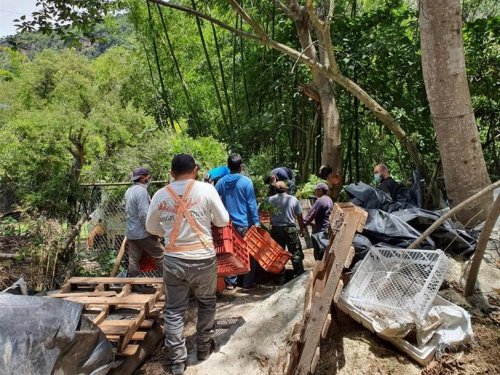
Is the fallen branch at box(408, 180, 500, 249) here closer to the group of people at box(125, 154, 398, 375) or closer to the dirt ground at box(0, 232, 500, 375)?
the dirt ground at box(0, 232, 500, 375)

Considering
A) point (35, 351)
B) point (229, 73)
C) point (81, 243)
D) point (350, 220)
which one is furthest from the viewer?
point (229, 73)

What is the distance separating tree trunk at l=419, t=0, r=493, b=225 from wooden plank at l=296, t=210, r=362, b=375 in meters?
1.74

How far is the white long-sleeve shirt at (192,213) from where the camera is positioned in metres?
3.35

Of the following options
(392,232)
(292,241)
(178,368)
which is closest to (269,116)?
(292,241)

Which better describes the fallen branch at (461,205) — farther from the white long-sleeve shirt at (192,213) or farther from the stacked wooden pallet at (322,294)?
the white long-sleeve shirt at (192,213)

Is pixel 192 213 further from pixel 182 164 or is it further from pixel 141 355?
pixel 141 355

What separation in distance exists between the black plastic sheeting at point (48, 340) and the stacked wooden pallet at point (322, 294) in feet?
4.48

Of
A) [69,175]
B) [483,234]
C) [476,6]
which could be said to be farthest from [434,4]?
[69,175]

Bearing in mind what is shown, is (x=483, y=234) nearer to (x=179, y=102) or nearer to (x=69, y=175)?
(x=69, y=175)

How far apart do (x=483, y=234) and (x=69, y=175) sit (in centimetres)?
503

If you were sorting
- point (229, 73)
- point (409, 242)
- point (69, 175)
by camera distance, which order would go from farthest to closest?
point (229, 73) → point (69, 175) → point (409, 242)

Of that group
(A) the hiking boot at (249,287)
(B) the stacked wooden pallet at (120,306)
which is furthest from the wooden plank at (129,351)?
(A) the hiking boot at (249,287)

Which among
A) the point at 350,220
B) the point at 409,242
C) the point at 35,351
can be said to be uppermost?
the point at 350,220

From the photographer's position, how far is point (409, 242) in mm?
3807
